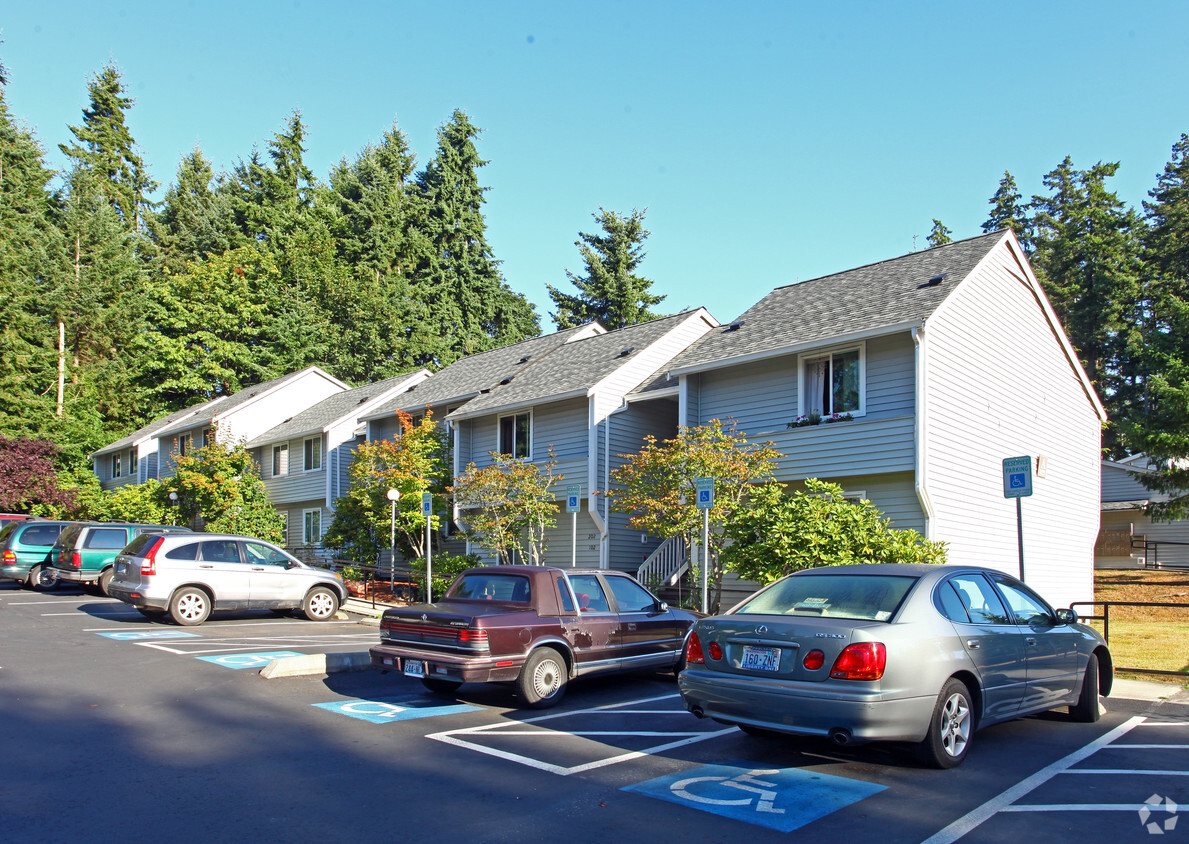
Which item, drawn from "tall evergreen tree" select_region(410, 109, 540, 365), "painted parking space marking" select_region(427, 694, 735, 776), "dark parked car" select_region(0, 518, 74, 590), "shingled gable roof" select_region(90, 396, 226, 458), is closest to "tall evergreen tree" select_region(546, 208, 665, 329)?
"tall evergreen tree" select_region(410, 109, 540, 365)

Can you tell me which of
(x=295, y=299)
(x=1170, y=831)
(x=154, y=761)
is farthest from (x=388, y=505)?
(x=295, y=299)

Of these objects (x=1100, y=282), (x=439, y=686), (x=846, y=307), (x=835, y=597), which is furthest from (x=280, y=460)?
(x=1100, y=282)

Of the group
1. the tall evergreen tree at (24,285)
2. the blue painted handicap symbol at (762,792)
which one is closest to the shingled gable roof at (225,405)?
the tall evergreen tree at (24,285)

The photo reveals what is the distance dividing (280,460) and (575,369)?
18394 millimetres

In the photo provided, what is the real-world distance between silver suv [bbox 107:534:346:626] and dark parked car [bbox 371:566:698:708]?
26.2ft

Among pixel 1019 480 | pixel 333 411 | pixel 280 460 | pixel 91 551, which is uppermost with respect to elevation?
pixel 333 411

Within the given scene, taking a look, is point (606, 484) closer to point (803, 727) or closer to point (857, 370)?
point (857, 370)

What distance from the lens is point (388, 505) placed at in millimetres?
24781

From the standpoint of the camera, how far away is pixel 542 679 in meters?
9.26

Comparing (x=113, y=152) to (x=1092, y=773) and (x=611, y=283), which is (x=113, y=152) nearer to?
(x=611, y=283)

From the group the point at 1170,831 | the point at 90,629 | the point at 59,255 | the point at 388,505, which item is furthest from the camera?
the point at 59,255

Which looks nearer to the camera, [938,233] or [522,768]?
[522,768]

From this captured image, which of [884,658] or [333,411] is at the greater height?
[333,411]

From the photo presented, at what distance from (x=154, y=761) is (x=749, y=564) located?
34.2 ft
